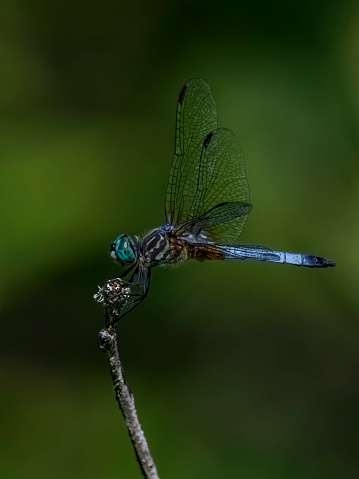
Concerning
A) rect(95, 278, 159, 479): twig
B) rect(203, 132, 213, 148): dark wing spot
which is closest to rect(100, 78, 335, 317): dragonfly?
rect(203, 132, 213, 148): dark wing spot

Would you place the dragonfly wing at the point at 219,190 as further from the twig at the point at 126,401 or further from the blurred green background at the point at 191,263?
the twig at the point at 126,401

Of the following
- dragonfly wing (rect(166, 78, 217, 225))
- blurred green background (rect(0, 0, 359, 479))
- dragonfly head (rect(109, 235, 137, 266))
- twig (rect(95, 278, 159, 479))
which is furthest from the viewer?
blurred green background (rect(0, 0, 359, 479))

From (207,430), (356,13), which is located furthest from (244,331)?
(356,13)

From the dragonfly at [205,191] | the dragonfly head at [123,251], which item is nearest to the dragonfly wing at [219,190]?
the dragonfly at [205,191]

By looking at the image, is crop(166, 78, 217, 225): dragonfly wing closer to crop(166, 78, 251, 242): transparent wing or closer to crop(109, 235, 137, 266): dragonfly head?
crop(166, 78, 251, 242): transparent wing

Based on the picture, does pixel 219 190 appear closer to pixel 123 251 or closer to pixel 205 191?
pixel 205 191

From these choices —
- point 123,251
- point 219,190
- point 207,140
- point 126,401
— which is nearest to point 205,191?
point 219,190
